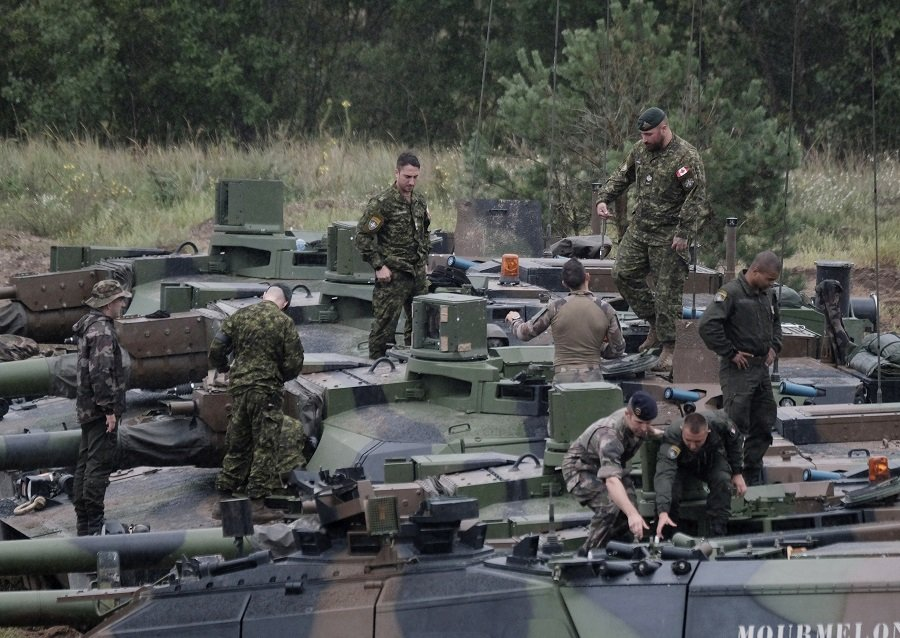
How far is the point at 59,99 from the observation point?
30.4 metres

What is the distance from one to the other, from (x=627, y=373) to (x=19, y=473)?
180 inches

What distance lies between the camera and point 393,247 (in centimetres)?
1216

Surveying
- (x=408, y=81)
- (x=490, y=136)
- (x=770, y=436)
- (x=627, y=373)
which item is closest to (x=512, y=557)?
(x=770, y=436)

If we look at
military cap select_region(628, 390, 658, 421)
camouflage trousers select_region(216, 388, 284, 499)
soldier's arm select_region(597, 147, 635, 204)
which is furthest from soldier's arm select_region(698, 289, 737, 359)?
camouflage trousers select_region(216, 388, 284, 499)

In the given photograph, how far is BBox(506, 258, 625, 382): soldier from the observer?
1035 centimetres

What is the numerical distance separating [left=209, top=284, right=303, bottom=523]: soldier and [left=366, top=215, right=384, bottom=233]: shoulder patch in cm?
159

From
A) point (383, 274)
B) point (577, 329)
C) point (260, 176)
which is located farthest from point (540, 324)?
point (260, 176)

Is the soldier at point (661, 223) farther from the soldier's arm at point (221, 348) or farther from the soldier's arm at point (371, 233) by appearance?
the soldier's arm at point (221, 348)

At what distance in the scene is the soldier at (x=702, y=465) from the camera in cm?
855

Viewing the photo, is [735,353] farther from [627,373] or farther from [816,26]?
[816,26]

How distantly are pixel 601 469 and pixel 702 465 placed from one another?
0.57 metres

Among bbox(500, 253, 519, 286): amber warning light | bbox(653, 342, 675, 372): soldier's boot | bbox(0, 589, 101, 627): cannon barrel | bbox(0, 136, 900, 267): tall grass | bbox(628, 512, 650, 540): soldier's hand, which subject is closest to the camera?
bbox(0, 589, 101, 627): cannon barrel

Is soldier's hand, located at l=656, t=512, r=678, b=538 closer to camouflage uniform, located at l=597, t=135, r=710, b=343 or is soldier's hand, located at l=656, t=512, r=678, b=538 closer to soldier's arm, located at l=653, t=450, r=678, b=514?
soldier's arm, located at l=653, t=450, r=678, b=514

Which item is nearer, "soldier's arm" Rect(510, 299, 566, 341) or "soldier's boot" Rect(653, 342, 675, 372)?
"soldier's arm" Rect(510, 299, 566, 341)
